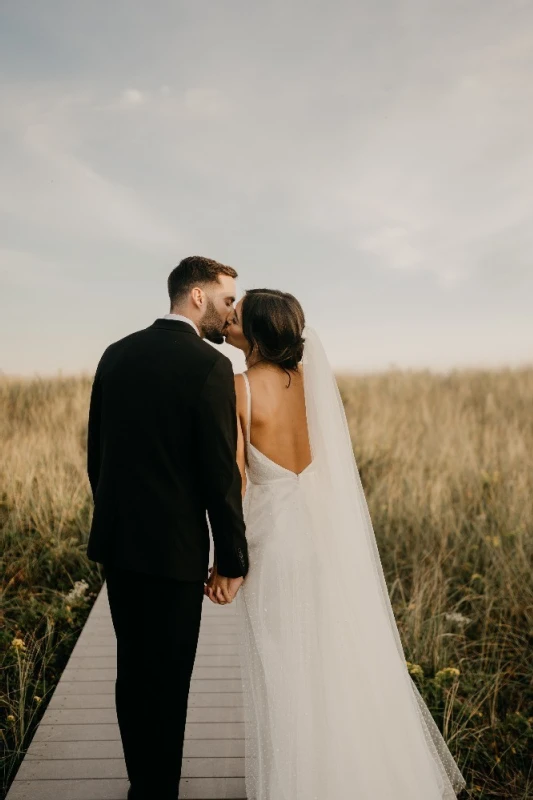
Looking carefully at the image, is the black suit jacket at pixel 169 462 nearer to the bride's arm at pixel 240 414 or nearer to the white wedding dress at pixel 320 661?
the bride's arm at pixel 240 414

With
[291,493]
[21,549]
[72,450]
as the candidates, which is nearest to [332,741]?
[291,493]

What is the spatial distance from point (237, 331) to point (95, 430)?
2.32 feet

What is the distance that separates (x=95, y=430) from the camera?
2533mm

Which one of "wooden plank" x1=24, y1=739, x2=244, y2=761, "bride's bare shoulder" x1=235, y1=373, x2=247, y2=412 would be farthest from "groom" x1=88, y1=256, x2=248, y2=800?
"wooden plank" x1=24, y1=739, x2=244, y2=761

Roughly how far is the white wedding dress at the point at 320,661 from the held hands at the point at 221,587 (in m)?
0.09

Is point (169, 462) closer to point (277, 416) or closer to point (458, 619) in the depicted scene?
point (277, 416)

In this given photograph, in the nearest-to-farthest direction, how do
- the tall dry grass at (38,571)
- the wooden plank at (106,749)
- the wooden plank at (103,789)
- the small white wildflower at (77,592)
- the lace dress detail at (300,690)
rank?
the lace dress detail at (300,690) < the wooden plank at (103,789) < the wooden plank at (106,749) < the tall dry grass at (38,571) < the small white wildflower at (77,592)

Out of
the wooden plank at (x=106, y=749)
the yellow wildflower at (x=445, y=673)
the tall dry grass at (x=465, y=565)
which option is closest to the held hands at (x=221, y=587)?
the wooden plank at (x=106, y=749)

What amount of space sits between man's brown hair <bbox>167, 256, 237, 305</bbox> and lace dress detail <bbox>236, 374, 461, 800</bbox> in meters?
0.45

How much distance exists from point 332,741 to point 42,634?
2.93 metres

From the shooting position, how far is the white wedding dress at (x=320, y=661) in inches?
94.5

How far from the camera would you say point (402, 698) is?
2566 mm

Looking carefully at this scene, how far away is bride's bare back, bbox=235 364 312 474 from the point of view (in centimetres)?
251

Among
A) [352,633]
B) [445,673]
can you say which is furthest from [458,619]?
[352,633]
